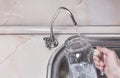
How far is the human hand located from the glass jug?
0.09 ft

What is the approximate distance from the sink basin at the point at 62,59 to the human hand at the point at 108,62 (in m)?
0.04

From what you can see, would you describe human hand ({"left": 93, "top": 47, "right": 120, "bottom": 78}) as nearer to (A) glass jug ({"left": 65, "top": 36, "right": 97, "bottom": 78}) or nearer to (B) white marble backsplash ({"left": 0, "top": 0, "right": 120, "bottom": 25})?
(A) glass jug ({"left": 65, "top": 36, "right": 97, "bottom": 78})

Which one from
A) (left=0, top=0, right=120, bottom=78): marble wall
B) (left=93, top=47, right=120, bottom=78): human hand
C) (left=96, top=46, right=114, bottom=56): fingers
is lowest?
(left=93, top=47, right=120, bottom=78): human hand

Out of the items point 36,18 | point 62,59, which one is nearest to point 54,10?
point 36,18

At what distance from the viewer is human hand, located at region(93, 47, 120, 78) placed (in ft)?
3.00

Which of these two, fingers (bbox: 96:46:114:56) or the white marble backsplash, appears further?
the white marble backsplash

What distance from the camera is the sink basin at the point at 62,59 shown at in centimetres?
92

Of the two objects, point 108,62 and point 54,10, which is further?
point 54,10

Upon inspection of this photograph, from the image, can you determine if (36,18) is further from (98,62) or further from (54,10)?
(98,62)

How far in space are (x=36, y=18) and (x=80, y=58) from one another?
0.99ft

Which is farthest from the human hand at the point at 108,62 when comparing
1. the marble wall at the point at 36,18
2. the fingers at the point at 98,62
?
the marble wall at the point at 36,18

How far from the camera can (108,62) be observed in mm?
941

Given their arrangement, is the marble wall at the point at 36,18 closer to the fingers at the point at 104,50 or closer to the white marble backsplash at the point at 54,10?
the white marble backsplash at the point at 54,10

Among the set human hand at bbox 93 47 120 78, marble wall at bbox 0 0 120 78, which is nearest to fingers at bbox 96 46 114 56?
human hand at bbox 93 47 120 78
